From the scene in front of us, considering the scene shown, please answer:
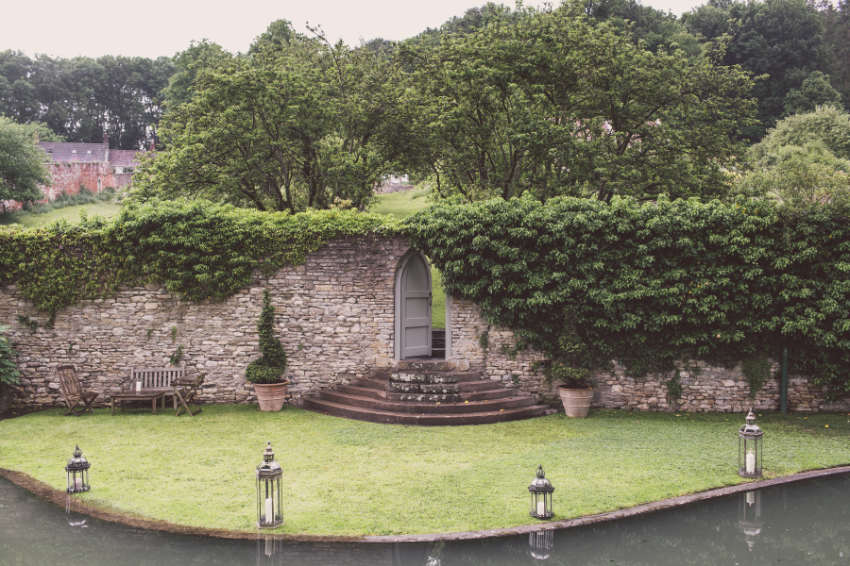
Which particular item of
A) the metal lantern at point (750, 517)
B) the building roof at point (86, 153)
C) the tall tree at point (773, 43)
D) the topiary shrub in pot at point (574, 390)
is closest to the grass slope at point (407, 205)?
the topiary shrub in pot at point (574, 390)

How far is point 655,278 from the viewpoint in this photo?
12.7 meters

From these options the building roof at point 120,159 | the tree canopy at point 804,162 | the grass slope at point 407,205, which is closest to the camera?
the tree canopy at point 804,162

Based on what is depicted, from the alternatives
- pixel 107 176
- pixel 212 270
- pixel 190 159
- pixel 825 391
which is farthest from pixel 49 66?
pixel 825 391

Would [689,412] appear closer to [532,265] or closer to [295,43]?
[532,265]

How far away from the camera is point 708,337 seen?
12672 mm

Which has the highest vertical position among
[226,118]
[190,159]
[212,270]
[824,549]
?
[226,118]

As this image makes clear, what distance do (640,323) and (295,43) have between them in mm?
16792

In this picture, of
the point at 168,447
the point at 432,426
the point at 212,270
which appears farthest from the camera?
the point at 212,270

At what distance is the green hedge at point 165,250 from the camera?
528 inches

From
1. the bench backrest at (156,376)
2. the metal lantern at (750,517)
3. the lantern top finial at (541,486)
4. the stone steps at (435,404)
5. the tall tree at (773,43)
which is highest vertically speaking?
the tall tree at (773,43)

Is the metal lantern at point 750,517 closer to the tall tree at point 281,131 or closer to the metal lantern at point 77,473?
the metal lantern at point 77,473

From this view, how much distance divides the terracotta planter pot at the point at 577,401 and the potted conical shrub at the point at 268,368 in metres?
6.05

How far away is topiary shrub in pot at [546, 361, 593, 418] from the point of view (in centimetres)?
1253

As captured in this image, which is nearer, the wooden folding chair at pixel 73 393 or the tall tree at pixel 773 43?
the wooden folding chair at pixel 73 393
